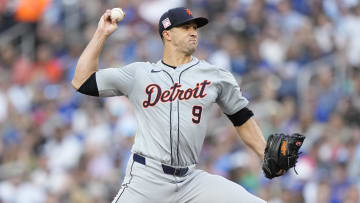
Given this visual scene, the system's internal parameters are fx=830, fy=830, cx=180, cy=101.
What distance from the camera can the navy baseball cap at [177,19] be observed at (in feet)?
19.7

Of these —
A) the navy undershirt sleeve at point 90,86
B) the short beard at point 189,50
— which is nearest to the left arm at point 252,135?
the short beard at point 189,50

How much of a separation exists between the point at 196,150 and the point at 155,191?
1.45 feet

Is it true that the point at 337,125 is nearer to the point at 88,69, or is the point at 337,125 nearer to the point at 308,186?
the point at 308,186

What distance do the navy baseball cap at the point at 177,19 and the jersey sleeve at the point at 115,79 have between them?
0.41m

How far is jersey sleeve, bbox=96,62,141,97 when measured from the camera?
232 inches

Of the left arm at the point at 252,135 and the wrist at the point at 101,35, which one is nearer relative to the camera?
the wrist at the point at 101,35

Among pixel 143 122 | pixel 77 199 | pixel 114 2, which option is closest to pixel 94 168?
pixel 77 199

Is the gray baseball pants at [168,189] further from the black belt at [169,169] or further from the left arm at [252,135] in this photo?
the left arm at [252,135]

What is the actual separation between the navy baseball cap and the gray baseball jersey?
0.34 metres

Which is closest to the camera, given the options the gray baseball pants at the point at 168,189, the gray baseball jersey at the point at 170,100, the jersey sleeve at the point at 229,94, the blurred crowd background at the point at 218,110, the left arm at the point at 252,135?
the gray baseball pants at the point at 168,189

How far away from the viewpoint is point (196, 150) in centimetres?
590

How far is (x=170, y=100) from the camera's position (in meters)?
5.84

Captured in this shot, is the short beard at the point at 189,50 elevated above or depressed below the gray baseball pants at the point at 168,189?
above

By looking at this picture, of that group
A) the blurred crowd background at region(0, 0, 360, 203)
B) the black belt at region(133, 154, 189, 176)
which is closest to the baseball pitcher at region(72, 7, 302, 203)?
the black belt at region(133, 154, 189, 176)
